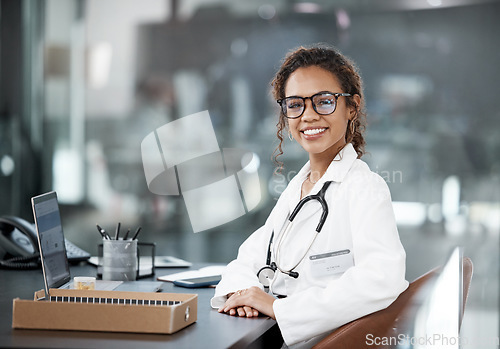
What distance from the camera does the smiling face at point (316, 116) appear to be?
1669mm

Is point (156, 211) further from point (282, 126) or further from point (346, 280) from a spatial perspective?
point (346, 280)

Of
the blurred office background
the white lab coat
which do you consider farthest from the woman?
the blurred office background

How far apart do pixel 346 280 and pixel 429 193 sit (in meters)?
2.10

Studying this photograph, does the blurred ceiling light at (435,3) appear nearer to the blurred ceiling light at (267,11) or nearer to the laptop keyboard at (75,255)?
the blurred ceiling light at (267,11)

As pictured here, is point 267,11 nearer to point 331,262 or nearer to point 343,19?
point 343,19

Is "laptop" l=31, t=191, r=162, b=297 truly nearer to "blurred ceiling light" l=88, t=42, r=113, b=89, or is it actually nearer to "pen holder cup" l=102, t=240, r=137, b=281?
"pen holder cup" l=102, t=240, r=137, b=281

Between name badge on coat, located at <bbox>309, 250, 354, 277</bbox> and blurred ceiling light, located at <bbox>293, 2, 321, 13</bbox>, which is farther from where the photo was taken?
blurred ceiling light, located at <bbox>293, 2, 321, 13</bbox>

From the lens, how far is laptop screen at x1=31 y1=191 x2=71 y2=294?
147cm

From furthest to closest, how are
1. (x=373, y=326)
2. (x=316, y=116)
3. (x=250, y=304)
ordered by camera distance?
(x=316, y=116) → (x=250, y=304) → (x=373, y=326)

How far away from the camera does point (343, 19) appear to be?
3.44m

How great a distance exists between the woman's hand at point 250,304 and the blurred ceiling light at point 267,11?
2.42 m

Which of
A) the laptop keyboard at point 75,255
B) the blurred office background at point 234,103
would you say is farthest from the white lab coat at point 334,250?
the blurred office background at point 234,103

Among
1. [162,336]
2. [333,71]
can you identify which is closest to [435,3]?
[333,71]

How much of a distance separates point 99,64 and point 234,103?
99 centimetres
